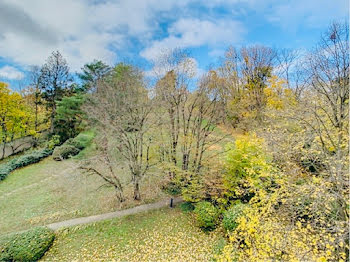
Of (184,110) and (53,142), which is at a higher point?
(184,110)

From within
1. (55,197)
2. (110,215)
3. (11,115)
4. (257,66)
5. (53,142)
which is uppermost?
(257,66)

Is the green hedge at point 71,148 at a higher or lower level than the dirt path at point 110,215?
higher

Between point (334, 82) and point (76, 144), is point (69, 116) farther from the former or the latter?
point (334, 82)

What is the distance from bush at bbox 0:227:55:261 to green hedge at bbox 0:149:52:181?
11.4 meters

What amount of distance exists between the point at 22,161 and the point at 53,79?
35.8 feet

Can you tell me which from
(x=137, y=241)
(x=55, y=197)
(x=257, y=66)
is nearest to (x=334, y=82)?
(x=137, y=241)

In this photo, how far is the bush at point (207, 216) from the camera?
30.5ft

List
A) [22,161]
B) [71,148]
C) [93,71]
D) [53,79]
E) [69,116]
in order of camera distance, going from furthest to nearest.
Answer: [53,79] < [93,71] < [69,116] < [71,148] < [22,161]

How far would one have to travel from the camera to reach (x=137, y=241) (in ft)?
29.2

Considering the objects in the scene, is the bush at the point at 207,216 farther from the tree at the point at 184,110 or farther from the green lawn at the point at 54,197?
the green lawn at the point at 54,197

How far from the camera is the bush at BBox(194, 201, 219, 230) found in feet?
30.5

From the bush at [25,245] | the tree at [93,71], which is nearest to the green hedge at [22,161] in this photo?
the tree at [93,71]

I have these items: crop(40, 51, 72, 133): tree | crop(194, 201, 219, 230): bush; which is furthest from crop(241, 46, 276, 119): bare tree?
crop(40, 51, 72, 133): tree

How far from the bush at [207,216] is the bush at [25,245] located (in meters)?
7.48
